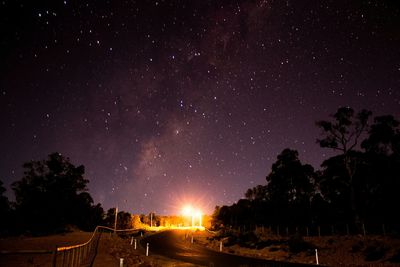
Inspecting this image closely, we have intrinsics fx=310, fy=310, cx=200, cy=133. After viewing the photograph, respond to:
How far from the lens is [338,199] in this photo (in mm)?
45938

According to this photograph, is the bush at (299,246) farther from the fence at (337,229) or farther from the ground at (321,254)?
the fence at (337,229)

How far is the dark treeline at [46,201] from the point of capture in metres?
51.2

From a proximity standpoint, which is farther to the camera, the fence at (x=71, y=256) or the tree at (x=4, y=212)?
the tree at (x=4, y=212)

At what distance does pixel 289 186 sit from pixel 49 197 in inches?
1653

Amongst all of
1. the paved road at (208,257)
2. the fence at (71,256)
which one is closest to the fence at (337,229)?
the paved road at (208,257)

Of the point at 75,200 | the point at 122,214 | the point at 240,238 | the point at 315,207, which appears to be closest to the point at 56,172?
the point at 75,200

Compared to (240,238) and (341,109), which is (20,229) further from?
(341,109)

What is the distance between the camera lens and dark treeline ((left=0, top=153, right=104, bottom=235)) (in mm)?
51156

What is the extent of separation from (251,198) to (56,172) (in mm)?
45509

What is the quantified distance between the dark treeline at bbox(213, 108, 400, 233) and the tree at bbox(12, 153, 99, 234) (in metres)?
36.2

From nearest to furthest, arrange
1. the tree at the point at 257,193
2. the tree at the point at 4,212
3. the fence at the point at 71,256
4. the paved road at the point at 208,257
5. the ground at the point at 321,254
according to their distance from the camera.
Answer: the fence at the point at 71,256, the ground at the point at 321,254, the paved road at the point at 208,257, the tree at the point at 4,212, the tree at the point at 257,193

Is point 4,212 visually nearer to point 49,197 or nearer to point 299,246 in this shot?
point 49,197

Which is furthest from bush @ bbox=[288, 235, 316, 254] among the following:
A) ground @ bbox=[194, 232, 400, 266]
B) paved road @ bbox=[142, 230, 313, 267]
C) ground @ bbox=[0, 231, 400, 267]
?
paved road @ bbox=[142, 230, 313, 267]

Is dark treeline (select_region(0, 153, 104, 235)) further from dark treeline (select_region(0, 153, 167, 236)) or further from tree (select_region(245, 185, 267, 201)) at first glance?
tree (select_region(245, 185, 267, 201))
